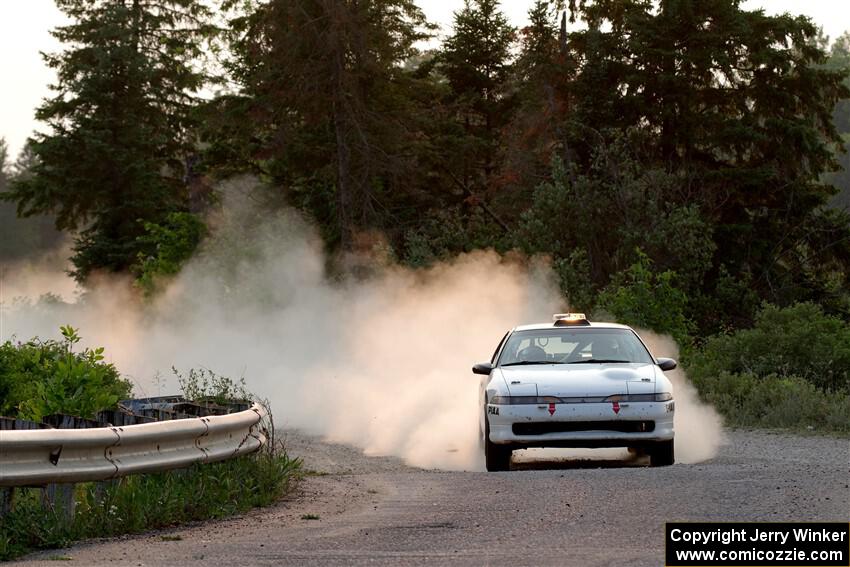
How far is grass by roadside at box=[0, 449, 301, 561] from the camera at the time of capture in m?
9.59

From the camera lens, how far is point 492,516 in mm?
10742

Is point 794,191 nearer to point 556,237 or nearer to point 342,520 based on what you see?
point 556,237

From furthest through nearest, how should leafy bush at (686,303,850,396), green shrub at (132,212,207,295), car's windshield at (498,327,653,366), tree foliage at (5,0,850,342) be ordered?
green shrub at (132,212,207,295) → tree foliage at (5,0,850,342) → leafy bush at (686,303,850,396) → car's windshield at (498,327,653,366)


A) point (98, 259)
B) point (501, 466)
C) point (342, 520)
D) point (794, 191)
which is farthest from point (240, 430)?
point (98, 259)

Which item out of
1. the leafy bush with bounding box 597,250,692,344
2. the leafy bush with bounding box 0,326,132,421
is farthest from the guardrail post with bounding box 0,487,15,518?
the leafy bush with bounding box 597,250,692,344

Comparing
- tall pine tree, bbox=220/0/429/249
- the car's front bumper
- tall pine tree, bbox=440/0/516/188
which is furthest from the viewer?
tall pine tree, bbox=440/0/516/188

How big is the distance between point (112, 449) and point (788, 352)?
1898cm

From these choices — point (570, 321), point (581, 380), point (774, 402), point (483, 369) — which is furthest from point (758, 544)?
point (774, 402)

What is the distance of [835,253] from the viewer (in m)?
43.1

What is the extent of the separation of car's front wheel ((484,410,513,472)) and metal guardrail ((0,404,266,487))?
11.8 ft

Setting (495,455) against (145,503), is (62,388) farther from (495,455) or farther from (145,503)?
(495,455)

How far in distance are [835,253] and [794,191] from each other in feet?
7.08

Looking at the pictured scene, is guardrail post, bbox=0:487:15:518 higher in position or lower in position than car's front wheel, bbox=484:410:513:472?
higher

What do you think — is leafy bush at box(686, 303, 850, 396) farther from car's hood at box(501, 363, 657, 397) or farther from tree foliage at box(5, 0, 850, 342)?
car's hood at box(501, 363, 657, 397)
